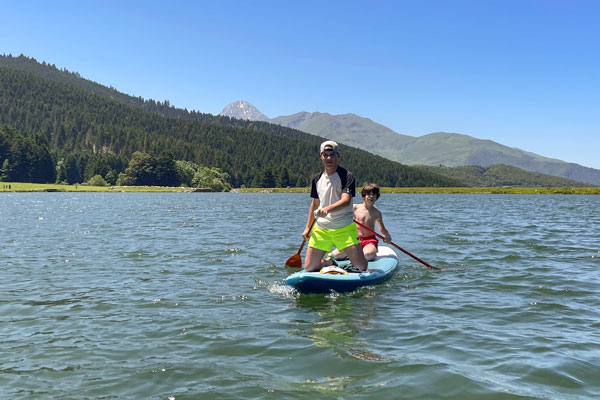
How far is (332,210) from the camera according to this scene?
9938mm

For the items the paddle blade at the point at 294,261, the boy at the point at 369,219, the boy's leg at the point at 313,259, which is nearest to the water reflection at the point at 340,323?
the boy's leg at the point at 313,259

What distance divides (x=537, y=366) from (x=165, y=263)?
1224 cm

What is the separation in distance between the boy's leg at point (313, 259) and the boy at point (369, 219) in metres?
1.87

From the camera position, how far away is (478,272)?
46.6 ft

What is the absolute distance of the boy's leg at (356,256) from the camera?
1063 centimetres

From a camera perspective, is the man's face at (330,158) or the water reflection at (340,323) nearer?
the water reflection at (340,323)

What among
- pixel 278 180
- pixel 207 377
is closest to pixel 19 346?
pixel 207 377

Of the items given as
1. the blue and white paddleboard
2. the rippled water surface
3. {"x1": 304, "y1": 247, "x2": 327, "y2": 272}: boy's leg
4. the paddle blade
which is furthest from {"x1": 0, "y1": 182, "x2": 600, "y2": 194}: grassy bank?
the blue and white paddleboard

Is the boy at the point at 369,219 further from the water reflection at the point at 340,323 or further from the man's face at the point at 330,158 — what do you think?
the man's face at the point at 330,158

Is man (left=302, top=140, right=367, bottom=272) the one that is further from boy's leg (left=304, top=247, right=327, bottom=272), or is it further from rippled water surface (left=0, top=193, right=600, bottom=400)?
rippled water surface (left=0, top=193, right=600, bottom=400)

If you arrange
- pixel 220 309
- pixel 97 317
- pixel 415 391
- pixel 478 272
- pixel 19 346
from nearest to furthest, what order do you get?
pixel 415 391 → pixel 19 346 → pixel 97 317 → pixel 220 309 → pixel 478 272

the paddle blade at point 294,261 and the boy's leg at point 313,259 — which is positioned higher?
the boy's leg at point 313,259

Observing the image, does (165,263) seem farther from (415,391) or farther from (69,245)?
(415,391)

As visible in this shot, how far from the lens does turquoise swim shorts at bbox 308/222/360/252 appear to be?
10359 mm
